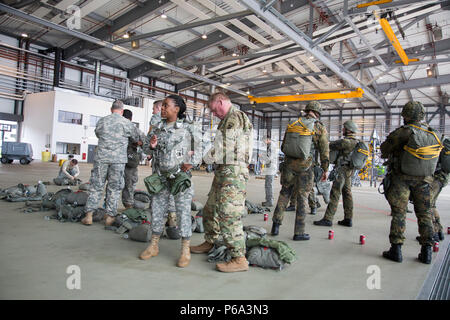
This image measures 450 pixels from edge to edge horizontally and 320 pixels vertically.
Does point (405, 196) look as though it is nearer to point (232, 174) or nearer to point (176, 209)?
point (232, 174)

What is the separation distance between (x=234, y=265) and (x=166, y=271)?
2.14 ft

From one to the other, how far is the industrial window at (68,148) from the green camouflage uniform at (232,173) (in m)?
19.8

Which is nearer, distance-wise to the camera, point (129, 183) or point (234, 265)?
point (234, 265)

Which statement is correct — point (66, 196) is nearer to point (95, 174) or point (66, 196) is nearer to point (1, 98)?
point (95, 174)

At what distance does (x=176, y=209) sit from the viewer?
3174 mm

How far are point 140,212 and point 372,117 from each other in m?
31.8

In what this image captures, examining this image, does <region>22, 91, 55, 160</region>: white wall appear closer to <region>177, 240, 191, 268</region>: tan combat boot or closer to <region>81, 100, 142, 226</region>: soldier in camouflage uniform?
<region>81, 100, 142, 226</region>: soldier in camouflage uniform

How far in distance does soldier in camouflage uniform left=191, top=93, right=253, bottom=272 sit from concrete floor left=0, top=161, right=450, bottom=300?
0.86 feet

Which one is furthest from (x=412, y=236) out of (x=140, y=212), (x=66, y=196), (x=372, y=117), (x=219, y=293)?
(x=372, y=117)

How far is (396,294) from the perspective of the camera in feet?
8.19

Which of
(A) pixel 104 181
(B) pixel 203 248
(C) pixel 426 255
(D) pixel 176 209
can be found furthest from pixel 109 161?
(C) pixel 426 255

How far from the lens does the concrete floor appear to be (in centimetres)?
232

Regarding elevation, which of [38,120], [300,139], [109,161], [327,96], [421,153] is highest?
[327,96]

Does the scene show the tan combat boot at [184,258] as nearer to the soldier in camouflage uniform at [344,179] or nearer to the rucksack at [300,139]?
the rucksack at [300,139]
